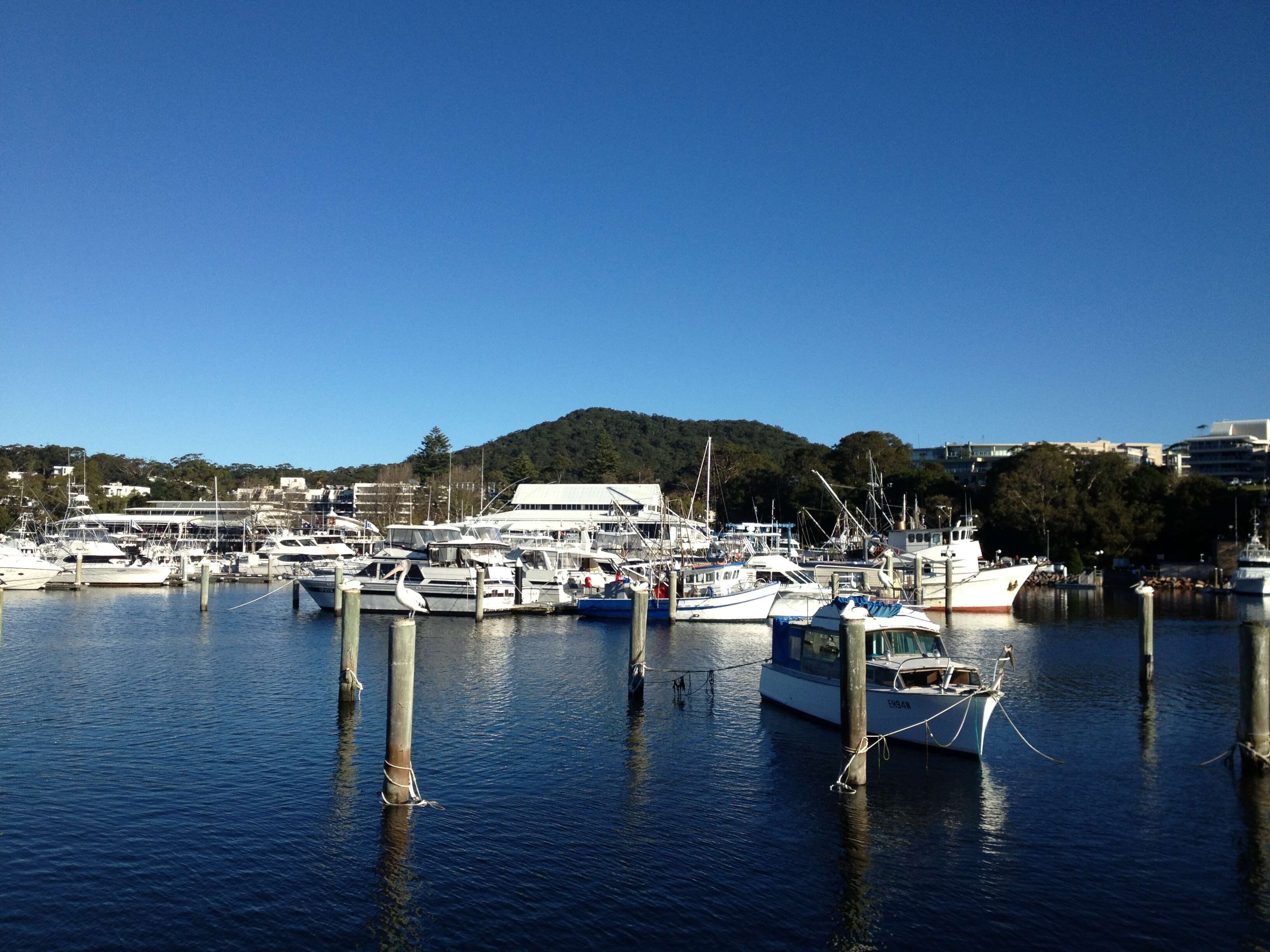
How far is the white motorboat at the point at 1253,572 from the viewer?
76.3 meters

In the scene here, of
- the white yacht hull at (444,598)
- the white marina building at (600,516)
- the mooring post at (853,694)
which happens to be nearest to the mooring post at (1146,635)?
the mooring post at (853,694)

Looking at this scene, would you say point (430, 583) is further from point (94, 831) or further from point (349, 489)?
point (349, 489)

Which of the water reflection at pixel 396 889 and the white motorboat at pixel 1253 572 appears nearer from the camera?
the water reflection at pixel 396 889

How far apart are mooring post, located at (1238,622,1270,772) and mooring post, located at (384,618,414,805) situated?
1638cm

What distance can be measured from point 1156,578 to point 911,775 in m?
84.6

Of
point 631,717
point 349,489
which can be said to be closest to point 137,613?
point 631,717

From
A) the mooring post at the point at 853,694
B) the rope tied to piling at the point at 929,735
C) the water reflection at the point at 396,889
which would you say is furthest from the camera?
the rope tied to piling at the point at 929,735

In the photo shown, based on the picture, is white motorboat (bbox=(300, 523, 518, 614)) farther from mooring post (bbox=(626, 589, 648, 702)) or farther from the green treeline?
the green treeline

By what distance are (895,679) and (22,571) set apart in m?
65.9

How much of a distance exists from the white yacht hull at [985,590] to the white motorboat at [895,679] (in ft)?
119

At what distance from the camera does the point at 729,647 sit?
138ft

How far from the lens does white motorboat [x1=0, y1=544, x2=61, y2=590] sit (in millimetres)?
65062

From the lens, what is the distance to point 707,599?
5275 centimetres

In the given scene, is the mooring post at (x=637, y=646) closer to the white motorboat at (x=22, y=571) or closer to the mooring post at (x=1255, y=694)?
the mooring post at (x=1255, y=694)
